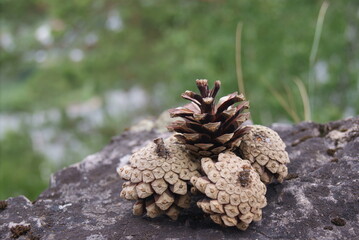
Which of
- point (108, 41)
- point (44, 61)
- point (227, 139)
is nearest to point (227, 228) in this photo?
point (227, 139)

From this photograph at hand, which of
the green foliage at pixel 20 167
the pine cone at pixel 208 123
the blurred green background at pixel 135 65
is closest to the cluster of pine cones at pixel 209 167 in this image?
the pine cone at pixel 208 123

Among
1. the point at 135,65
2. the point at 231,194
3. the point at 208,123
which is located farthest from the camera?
the point at 135,65

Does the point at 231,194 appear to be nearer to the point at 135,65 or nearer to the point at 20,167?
the point at 20,167

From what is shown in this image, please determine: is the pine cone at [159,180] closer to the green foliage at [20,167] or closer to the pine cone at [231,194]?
the pine cone at [231,194]

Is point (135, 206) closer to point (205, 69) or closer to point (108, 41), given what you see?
point (205, 69)

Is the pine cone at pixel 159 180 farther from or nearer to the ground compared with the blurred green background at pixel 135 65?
nearer to the ground

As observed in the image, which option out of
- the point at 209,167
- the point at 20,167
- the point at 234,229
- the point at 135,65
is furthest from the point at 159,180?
the point at 135,65

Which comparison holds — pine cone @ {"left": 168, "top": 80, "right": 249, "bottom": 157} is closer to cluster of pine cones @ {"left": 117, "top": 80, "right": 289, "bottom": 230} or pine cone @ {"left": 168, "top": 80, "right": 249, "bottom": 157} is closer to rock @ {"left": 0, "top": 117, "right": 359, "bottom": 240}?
cluster of pine cones @ {"left": 117, "top": 80, "right": 289, "bottom": 230}

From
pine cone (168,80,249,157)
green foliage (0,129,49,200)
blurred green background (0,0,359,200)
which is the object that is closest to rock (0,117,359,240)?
pine cone (168,80,249,157)
